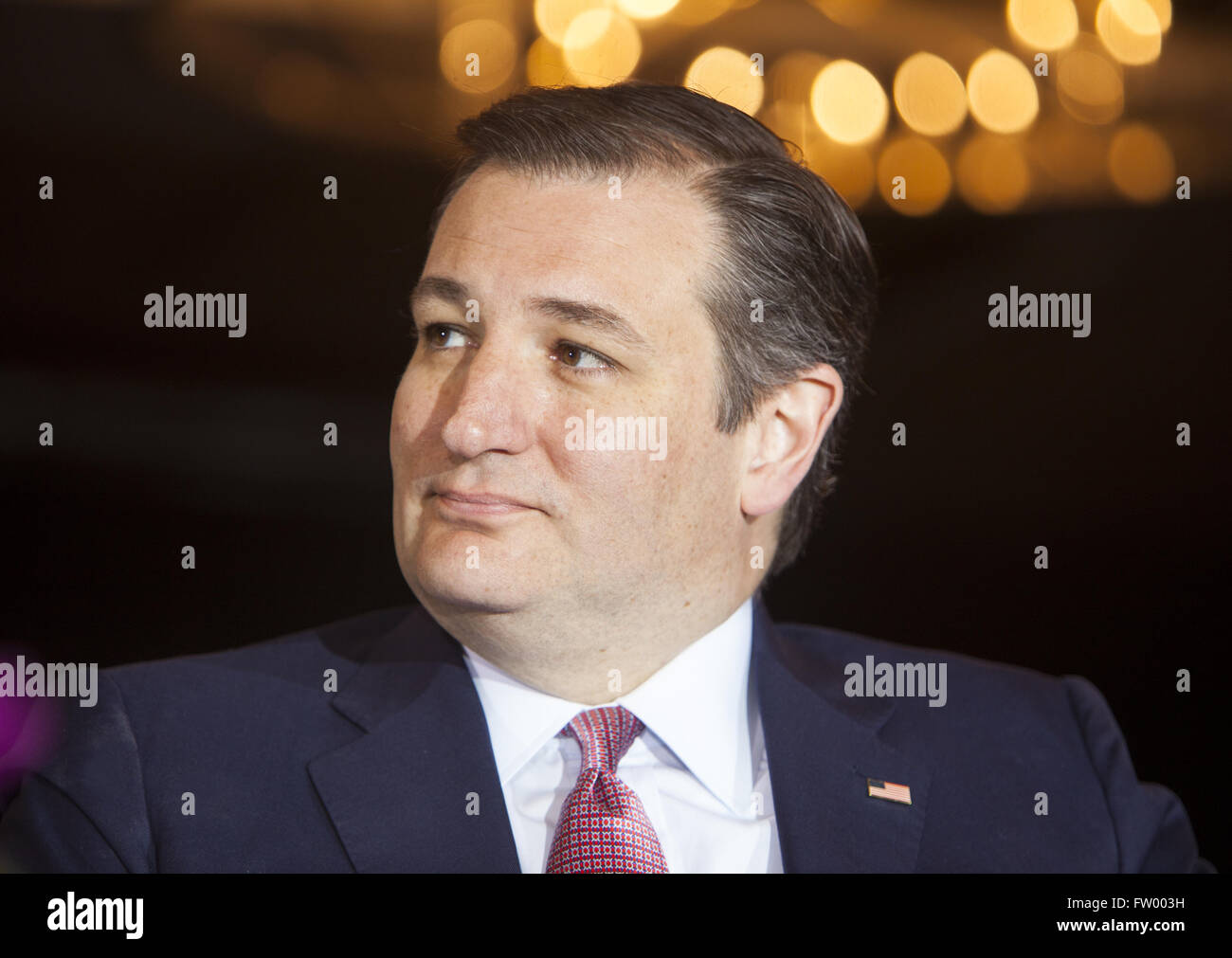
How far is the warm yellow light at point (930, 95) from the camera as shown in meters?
2.53

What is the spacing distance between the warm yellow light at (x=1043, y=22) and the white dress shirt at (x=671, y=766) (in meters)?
1.32

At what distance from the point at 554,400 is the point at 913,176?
100 cm

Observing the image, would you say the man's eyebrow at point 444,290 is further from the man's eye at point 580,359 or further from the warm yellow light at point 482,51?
the warm yellow light at point 482,51

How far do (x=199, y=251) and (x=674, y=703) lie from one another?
1.22 metres

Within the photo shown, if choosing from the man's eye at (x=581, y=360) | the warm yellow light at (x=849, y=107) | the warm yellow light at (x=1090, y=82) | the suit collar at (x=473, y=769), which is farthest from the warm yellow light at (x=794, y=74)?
the suit collar at (x=473, y=769)

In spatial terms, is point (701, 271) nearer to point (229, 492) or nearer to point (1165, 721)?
point (229, 492)

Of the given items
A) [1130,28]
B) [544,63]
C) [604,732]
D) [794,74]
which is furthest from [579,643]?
[1130,28]

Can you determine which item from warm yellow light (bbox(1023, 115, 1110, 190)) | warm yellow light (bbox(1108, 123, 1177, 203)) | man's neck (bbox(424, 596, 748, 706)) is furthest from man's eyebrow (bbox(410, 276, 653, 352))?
warm yellow light (bbox(1108, 123, 1177, 203))

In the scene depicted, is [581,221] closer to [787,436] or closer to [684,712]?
[787,436]

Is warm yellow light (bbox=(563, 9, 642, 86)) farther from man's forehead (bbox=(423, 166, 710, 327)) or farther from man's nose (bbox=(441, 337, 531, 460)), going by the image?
man's nose (bbox=(441, 337, 531, 460))

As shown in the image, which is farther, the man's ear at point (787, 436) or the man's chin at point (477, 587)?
the man's ear at point (787, 436)

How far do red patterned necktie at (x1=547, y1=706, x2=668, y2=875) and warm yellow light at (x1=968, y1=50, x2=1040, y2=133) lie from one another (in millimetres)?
1464
